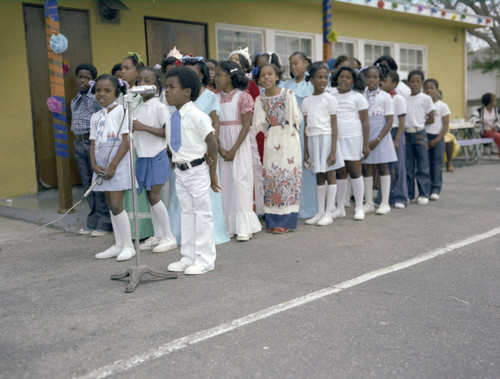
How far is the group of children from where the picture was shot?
14.1 ft

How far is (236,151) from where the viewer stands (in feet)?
17.9

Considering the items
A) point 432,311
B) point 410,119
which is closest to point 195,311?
point 432,311

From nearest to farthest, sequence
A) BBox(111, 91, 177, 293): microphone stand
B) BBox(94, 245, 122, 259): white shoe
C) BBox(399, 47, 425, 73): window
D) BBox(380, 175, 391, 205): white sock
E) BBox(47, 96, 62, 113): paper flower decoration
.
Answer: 1. BBox(111, 91, 177, 293): microphone stand
2. BBox(94, 245, 122, 259): white shoe
3. BBox(47, 96, 62, 113): paper flower decoration
4. BBox(380, 175, 391, 205): white sock
5. BBox(399, 47, 425, 73): window

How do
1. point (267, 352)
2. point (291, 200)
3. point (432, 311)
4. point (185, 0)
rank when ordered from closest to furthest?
point (267, 352) < point (432, 311) < point (291, 200) < point (185, 0)

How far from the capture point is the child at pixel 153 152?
4.95 m

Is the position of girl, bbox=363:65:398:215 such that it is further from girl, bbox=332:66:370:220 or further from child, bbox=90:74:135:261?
child, bbox=90:74:135:261

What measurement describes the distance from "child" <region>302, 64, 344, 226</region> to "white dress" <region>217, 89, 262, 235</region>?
32.7 inches

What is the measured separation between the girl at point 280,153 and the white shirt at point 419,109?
92.2 inches

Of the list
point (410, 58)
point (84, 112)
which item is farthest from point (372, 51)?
point (84, 112)

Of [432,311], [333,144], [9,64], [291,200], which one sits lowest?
[432,311]

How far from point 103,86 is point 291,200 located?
87.0 inches

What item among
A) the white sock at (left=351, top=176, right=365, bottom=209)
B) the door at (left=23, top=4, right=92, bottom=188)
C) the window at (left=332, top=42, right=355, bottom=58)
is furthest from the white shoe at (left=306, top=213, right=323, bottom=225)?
the window at (left=332, top=42, right=355, bottom=58)

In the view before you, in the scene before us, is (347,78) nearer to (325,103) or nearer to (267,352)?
(325,103)

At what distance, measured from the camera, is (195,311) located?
10.9 ft
